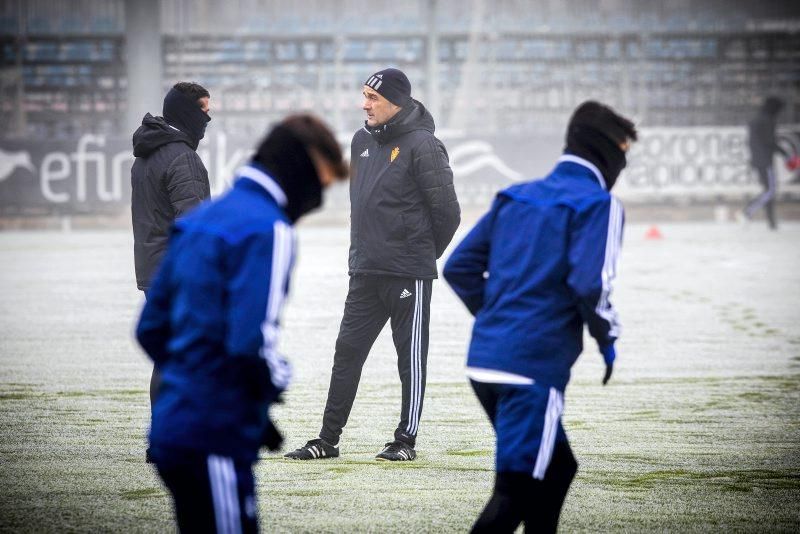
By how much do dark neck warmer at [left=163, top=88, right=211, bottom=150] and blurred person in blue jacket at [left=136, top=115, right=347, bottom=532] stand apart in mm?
3135

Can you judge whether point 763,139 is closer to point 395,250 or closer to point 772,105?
point 772,105

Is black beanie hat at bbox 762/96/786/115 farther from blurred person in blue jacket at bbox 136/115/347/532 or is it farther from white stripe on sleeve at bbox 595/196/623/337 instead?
blurred person in blue jacket at bbox 136/115/347/532

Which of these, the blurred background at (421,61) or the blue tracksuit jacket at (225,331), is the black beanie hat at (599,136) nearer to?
the blue tracksuit jacket at (225,331)

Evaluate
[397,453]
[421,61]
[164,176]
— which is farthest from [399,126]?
[421,61]

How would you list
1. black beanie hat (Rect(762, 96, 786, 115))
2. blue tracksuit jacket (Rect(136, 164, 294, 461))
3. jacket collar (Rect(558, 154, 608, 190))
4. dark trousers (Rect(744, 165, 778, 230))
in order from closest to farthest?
1. blue tracksuit jacket (Rect(136, 164, 294, 461))
2. jacket collar (Rect(558, 154, 608, 190))
3. dark trousers (Rect(744, 165, 778, 230))
4. black beanie hat (Rect(762, 96, 786, 115))

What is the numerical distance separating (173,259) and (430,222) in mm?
3220

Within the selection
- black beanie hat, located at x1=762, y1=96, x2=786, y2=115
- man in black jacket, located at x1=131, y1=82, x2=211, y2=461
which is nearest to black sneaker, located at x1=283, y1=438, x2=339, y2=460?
man in black jacket, located at x1=131, y1=82, x2=211, y2=461

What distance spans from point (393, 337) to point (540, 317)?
241cm

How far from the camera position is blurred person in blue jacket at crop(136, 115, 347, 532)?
3.14m

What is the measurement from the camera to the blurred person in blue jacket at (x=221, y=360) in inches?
124

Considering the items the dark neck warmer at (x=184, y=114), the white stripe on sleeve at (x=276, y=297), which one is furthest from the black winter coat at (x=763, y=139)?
the white stripe on sleeve at (x=276, y=297)

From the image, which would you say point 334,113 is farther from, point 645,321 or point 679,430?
point 679,430

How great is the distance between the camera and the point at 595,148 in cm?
414

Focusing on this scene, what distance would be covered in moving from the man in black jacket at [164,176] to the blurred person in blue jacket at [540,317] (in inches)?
95.8
